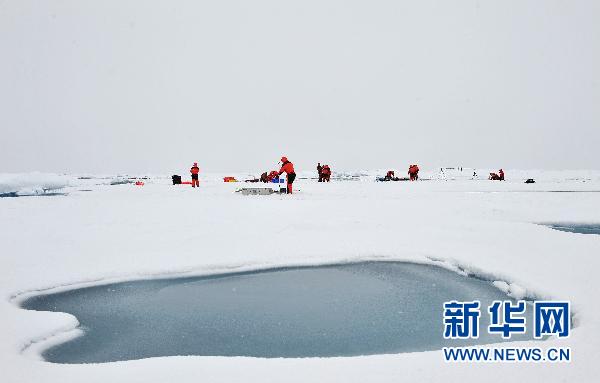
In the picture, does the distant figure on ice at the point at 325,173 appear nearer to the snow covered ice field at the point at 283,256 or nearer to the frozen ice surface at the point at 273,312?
the snow covered ice field at the point at 283,256

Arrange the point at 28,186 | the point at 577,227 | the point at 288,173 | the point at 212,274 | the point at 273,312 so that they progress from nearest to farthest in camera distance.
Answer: the point at 273,312, the point at 212,274, the point at 577,227, the point at 288,173, the point at 28,186

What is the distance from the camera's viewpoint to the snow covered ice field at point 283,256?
2.93 m

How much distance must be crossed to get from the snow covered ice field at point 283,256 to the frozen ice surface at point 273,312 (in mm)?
313

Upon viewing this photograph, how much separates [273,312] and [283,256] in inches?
84.0

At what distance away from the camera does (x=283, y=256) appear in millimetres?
6770

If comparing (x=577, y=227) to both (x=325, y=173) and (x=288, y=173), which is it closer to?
(x=288, y=173)

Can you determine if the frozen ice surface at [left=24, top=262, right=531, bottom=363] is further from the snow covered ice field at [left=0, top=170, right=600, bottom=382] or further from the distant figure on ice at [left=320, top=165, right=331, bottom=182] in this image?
the distant figure on ice at [left=320, top=165, right=331, bottom=182]

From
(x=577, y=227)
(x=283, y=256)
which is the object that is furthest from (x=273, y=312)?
(x=577, y=227)

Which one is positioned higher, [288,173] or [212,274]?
[288,173]

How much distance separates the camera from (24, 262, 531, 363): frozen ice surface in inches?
145

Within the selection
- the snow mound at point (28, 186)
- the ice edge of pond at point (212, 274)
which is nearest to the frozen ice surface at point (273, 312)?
the ice edge of pond at point (212, 274)

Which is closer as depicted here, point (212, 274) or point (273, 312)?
point (273, 312)

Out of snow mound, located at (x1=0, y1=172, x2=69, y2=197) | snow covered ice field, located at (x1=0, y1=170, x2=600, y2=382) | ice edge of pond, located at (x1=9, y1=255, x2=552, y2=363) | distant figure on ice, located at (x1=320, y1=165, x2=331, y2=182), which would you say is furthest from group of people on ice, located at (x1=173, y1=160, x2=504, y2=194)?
ice edge of pond, located at (x1=9, y1=255, x2=552, y2=363)

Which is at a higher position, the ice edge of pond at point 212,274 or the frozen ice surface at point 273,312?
the ice edge of pond at point 212,274
